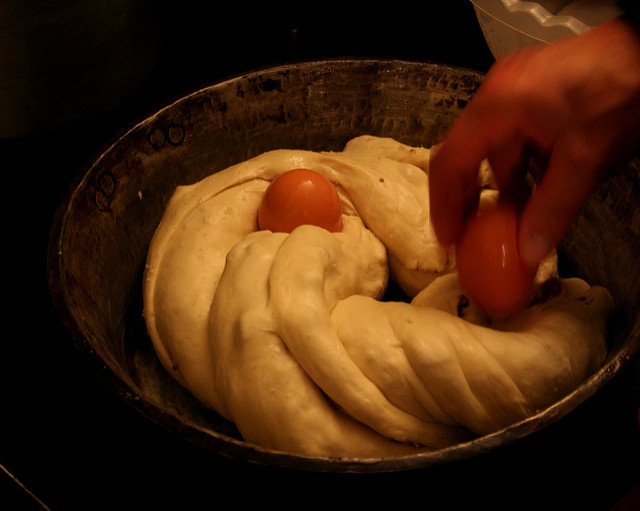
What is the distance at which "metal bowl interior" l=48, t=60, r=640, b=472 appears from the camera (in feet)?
2.48

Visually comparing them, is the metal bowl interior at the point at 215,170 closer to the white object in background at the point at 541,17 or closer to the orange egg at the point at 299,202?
the white object in background at the point at 541,17

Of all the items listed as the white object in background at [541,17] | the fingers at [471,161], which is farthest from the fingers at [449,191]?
the white object in background at [541,17]

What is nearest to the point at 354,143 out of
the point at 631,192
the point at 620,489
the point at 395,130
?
the point at 395,130

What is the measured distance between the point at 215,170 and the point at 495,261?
56 cm

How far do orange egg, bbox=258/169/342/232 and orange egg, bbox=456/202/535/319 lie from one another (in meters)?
0.21

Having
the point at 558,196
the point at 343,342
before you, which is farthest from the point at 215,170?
the point at 558,196

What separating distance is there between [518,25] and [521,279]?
0.44 meters

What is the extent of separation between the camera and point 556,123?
1.77ft

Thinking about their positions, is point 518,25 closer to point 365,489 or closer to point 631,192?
point 631,192

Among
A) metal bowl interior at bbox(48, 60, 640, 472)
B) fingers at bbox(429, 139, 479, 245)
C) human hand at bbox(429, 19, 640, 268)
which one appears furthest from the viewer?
metal bowl interior at bbox(48, 60, 640, 472)

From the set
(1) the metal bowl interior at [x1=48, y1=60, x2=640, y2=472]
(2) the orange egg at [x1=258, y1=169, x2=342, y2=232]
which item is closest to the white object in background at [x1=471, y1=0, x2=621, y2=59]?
(1) the metal bowl interior at [x1=48, y1=60, x2=640, y2=472]

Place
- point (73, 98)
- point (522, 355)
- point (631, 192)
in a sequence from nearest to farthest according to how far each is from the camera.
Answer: point (522, 355)
point (631, 192)
point (73, 98)

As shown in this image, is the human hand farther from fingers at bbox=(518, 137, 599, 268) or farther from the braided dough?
the braided dough

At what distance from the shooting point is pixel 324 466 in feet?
1.73
